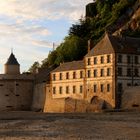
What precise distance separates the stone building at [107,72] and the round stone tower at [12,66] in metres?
16.6

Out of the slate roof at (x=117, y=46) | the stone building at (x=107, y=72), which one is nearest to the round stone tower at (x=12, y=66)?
the stone building at (x=107, y=72)

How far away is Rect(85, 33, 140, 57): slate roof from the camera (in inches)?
3169

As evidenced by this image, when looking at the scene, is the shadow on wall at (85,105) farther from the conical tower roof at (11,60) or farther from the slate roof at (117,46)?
the conical tower roof at (11,60)

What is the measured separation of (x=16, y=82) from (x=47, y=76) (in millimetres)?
5902

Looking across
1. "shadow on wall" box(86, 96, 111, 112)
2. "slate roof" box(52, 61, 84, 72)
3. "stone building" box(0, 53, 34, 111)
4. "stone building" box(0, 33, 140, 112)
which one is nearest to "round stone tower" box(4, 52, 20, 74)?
"stone building" box(0, 53, 34, 111)

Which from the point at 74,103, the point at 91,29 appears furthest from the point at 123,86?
the point at 91,29

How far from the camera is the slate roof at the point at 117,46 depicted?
80.5m

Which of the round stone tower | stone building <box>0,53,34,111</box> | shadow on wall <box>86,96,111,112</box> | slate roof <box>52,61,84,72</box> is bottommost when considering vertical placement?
shadow on wall <box>86,96,111,112</box>

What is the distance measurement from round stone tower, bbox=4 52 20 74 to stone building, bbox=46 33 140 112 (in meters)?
16.6

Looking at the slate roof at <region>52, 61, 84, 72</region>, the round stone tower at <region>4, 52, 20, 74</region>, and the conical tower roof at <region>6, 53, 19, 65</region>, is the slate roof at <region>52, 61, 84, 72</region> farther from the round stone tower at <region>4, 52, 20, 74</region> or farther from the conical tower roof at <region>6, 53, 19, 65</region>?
the conical tower roof at <region>6, 53, 19, 65</region>

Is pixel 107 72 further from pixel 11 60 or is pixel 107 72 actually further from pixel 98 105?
pixel 11 60

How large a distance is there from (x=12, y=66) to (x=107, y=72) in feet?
86.8

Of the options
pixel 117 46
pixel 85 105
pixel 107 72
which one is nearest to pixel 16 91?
pixel 85 105

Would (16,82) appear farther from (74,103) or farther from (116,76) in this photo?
(116,76)
